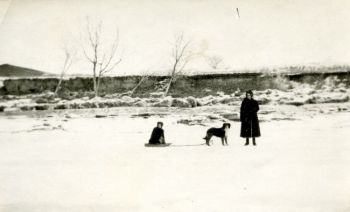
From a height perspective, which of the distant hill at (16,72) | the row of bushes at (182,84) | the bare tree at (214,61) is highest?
the bare tree at (214,61)

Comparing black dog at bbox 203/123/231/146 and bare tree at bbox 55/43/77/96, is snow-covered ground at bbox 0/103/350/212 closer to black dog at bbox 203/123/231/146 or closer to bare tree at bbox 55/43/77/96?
black dog at bbox 203/123/231/146

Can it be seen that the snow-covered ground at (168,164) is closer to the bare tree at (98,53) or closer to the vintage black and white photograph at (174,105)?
the vintage black and white photograph at (174,105)

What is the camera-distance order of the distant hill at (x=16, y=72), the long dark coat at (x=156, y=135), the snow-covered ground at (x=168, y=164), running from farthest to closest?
the distant hill at (x=16, y=72) → the long dark coat at (x=156, y=135) → the snow-covered ground at (x=168, y=164)

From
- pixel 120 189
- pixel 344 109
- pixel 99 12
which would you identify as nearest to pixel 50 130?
pixel 120 189

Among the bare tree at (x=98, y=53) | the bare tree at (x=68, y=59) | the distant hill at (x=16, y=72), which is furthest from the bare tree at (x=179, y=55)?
the distant hill at (x=16, y=72)

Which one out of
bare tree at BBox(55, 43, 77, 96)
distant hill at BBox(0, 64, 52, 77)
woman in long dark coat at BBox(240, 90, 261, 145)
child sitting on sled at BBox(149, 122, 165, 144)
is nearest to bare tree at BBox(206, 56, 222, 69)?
woman in long dark coat at BBox(240, 90, 261, 145)

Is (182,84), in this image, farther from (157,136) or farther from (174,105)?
(157,136)


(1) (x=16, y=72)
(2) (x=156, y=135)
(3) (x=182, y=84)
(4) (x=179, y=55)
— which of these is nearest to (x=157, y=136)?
(2) (x=156, y=135)
